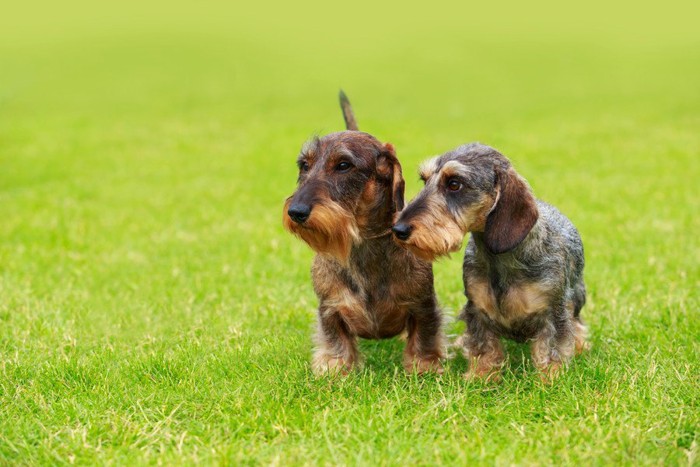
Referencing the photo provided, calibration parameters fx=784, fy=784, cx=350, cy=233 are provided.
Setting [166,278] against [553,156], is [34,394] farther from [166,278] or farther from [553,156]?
[553,156]

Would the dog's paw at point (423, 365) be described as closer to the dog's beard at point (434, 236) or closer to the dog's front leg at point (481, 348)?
Answer: the dog's front leg at point (481, 348)

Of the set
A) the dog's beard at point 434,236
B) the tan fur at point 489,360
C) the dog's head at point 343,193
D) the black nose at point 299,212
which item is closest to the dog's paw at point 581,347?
the tan fur at point 489,360

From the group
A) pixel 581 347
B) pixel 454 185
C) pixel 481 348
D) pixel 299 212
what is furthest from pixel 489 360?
pixel 299 212

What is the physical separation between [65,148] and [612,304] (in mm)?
15466

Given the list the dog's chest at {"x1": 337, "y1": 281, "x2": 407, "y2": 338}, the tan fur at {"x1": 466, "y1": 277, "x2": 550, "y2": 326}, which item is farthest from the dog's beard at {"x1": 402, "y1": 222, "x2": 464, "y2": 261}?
the dog's chest at {"x1": 337, "y1": 281, "x2": 407, "y2": 338}

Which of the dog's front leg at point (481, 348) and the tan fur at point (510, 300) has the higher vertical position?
the tan fur at point (510, 300)

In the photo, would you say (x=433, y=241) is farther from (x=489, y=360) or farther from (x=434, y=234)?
(x=489, y=360)

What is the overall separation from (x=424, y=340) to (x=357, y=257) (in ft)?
2.86

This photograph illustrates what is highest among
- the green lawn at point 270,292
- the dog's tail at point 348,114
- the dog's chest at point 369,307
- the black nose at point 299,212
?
the dog's tail at point 348,114

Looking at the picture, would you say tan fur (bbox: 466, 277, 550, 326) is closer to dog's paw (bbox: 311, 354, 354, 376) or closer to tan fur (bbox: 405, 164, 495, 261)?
tan fur (bbox: 405, 164, 495, 261)

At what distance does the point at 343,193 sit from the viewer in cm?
559

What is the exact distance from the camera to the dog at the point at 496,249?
5223 millimetres

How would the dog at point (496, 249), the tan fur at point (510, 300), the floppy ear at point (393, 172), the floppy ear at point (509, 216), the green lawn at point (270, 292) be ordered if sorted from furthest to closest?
the floppy ear at point (393, 172)
the tan fur at point (510, 300)
the floppy ear at point (509, 216)
the dog at point (496, 249)
the green lawn at point (270, 292)

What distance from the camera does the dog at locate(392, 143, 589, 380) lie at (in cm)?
522
